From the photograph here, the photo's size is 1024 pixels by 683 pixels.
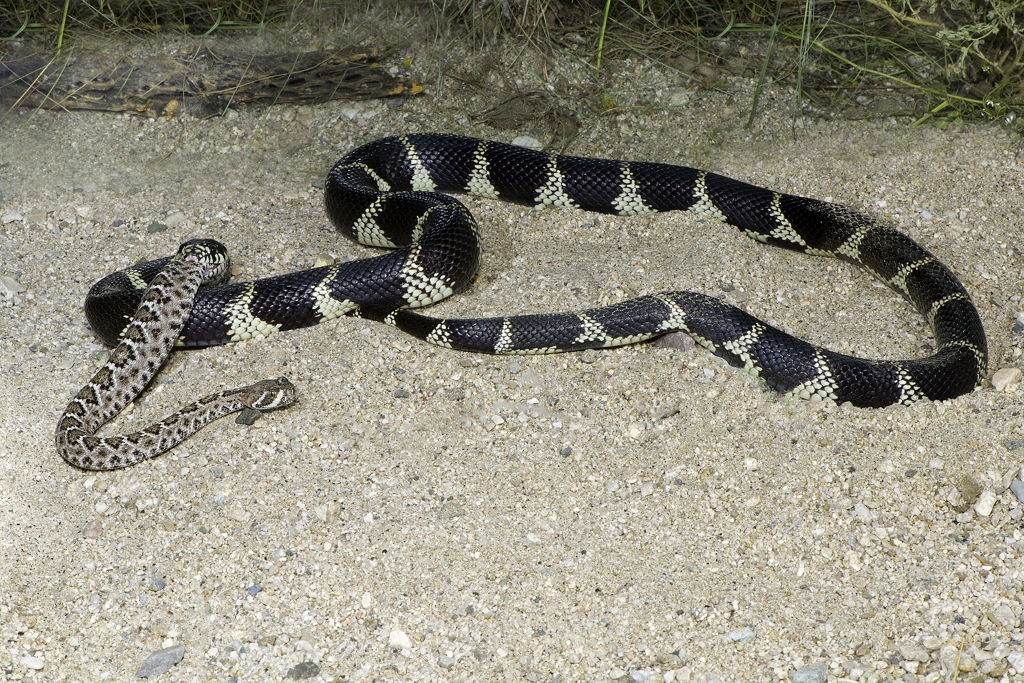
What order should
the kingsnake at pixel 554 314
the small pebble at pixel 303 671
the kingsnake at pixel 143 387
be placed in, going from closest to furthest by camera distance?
the small pebble at pixel 303 671 → the kingsnake at pixel 143 387 → the kingsnake at pixel 554 314

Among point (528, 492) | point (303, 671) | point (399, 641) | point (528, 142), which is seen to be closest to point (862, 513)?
point (528, 492)

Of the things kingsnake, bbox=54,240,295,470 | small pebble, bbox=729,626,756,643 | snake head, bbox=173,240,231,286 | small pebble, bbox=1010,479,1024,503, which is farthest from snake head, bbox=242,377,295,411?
small pebble, bbox=1010,479,1024,503

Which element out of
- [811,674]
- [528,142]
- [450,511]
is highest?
[528,142]

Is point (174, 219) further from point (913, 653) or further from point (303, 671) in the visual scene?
point (913, 653)

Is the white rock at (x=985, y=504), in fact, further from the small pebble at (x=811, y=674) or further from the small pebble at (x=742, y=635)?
the small pebble at (x=742, y=635)

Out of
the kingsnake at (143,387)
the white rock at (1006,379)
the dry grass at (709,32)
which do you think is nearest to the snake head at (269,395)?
the kingsnake at (143,387)

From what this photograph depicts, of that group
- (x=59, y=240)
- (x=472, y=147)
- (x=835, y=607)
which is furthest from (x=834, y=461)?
(x=59, y=240)
